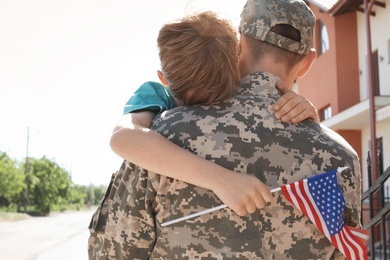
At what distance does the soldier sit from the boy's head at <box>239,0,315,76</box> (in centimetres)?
12

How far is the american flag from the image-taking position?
1999 mm

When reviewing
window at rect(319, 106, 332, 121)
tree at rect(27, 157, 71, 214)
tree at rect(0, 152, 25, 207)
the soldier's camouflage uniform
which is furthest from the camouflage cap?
tree at rect(27, 157, 71, 214)

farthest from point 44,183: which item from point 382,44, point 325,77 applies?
point 382,44

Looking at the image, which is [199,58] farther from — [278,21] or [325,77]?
[325,77]

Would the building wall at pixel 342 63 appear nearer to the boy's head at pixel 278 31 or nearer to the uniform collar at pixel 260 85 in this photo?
the boy's head at pixel 278 31

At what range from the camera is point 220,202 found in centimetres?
201

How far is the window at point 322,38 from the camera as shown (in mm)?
23014

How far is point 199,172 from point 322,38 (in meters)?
22.6

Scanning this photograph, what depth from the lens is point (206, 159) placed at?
6.68 ft

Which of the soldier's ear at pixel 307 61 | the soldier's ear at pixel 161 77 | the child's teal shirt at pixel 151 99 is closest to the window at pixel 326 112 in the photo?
the soldier's ear at pixel 307 61

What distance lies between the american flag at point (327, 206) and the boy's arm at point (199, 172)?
101 mm

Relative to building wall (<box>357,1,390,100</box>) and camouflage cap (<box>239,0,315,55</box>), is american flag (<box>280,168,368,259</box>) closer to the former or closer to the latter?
camouflage cap (<box>239,0,315,55</box>)

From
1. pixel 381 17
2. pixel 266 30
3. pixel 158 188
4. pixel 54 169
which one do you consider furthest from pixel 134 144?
pixel 54 169

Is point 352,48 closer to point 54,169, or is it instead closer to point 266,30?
point 266,30
